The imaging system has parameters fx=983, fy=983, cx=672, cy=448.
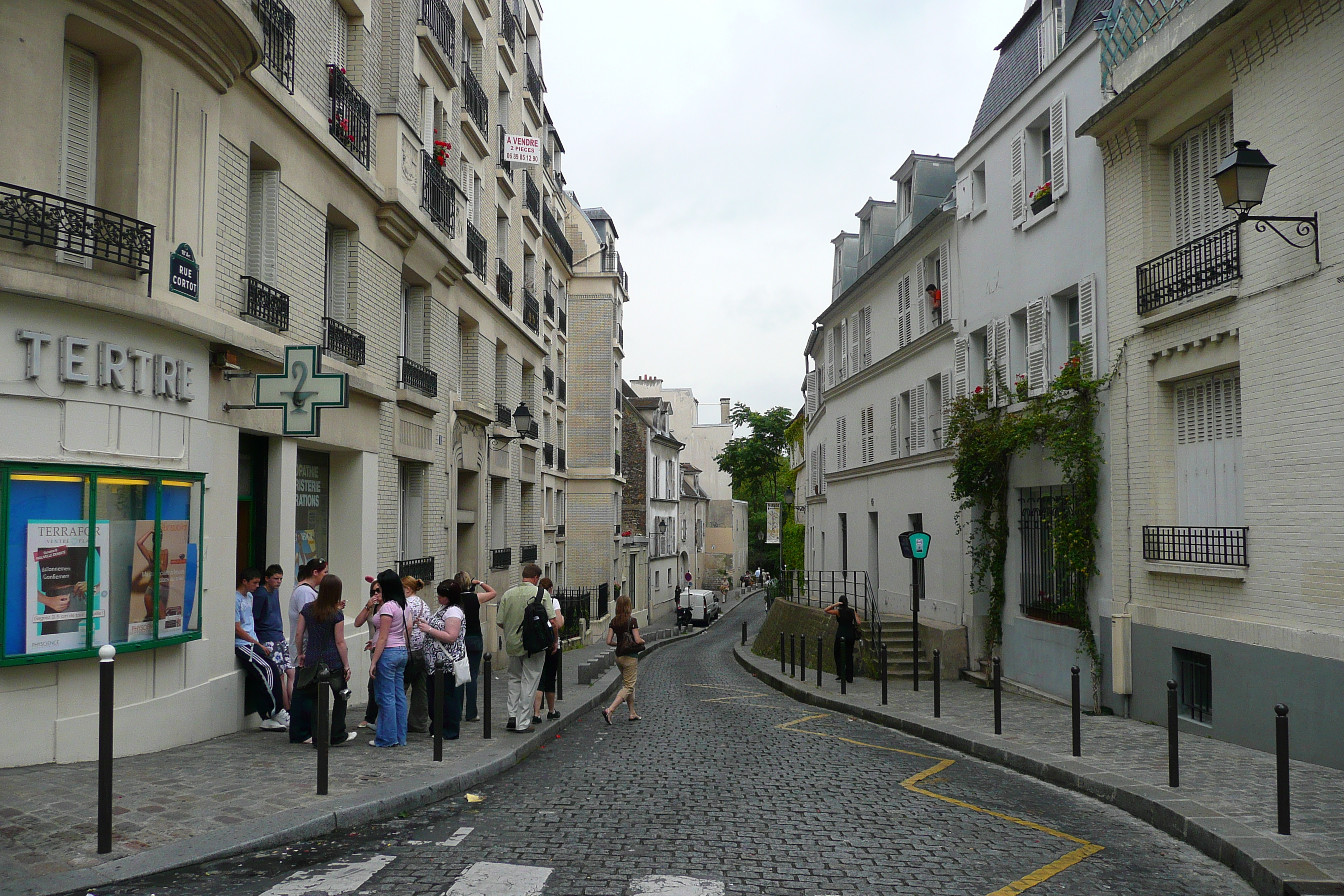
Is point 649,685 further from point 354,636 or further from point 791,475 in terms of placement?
point 791,475

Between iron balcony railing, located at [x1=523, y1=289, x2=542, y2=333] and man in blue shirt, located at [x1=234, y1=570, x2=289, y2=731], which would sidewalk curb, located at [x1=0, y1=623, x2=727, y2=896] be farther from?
iron balcony railing, located at [x1=523, y1=289, x2=542, y2=333]

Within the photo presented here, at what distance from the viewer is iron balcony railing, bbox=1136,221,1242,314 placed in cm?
1067

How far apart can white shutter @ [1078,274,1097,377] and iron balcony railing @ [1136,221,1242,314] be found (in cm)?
111

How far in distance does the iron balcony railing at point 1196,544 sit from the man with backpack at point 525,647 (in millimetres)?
7368

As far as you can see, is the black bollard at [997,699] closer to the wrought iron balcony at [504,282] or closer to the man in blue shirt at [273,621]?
the man in blue shirt at [273,621]

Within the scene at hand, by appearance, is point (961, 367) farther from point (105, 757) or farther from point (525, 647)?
point (105, 757)

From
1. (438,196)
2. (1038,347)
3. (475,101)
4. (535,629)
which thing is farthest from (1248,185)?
(475,101)

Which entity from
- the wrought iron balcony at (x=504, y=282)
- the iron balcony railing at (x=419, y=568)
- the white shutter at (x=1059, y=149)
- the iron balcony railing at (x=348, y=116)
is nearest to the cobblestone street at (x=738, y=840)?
the iron balcony railing at (x=419, y=568)

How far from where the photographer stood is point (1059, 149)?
14594 millimetres

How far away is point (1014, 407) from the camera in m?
16.2

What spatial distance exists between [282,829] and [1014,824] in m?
5.14

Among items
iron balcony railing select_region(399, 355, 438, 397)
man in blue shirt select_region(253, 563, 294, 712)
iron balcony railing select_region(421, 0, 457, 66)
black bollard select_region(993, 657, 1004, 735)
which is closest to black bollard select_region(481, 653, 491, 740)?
man in blue shirt select_region(253, 563, 294, 712)

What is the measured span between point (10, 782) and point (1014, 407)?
1424 cm

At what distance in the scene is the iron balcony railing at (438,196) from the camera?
16203 millimetres
